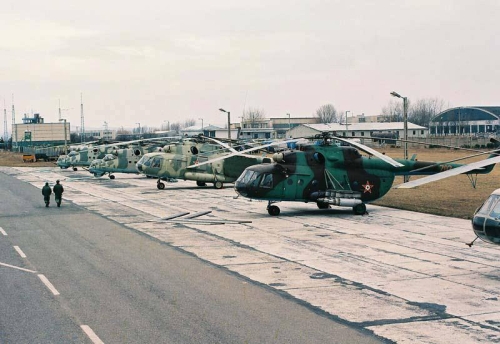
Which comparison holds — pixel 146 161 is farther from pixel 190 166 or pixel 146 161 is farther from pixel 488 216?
pixel 488 216

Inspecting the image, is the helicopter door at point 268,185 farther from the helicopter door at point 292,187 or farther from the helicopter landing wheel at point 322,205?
the helicopter landing wheel at point 322,205

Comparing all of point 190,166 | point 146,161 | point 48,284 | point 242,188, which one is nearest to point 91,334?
point 48,284

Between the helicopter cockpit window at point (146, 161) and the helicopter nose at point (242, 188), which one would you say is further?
the helicopter cockpit window at point (146, 161)

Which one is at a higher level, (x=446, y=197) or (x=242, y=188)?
(x=242, y=188)

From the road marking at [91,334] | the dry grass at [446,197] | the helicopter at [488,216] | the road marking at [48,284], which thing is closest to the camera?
the road marking at [91,334]

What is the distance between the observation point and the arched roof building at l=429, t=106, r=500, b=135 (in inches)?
6964

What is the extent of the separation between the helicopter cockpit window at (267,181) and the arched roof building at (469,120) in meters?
151

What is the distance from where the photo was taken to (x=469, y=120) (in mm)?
182000

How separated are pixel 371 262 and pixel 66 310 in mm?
9163

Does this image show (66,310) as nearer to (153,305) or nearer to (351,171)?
(153,305)

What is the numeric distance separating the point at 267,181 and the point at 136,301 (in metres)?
15.5

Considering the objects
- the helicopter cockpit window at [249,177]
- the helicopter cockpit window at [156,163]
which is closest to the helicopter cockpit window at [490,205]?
the helicopter cockpit window at [249,177]

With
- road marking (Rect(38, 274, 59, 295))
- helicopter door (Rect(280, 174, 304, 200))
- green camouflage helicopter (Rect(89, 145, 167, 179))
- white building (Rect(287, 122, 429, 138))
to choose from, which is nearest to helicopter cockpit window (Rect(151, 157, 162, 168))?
green camouflage helicopter (Rect(89, 145, 167, 179))

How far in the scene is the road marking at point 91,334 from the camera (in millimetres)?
12273
